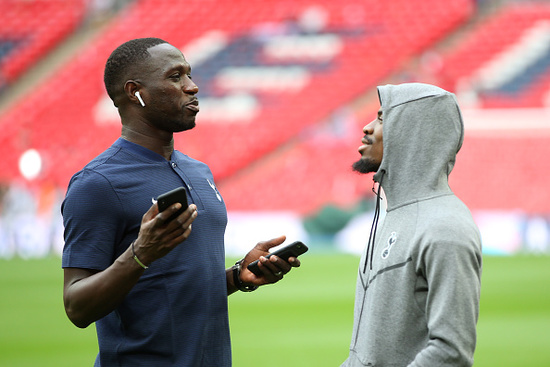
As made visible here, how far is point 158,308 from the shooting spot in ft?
8.17

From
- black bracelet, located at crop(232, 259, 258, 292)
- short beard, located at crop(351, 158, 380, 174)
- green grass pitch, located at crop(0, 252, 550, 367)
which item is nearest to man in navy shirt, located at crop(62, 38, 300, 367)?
black bracelet, located at crop(232, 259, 258, 292)

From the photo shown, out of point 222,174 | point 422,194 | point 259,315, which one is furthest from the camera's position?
point 222,174

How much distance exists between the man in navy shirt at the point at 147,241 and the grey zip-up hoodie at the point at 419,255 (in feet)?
1.68

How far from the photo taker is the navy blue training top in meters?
2.44

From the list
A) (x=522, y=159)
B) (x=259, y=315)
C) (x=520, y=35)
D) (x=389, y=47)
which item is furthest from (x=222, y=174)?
(x=259, y=315)

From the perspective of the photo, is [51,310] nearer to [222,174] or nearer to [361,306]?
[361,306]

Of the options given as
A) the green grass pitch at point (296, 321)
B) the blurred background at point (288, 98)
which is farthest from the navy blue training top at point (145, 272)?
the blurred background at point (288, 98)

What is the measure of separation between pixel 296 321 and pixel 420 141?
21.6 feet

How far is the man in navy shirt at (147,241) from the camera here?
2352 mm

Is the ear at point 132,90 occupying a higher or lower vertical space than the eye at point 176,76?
lower

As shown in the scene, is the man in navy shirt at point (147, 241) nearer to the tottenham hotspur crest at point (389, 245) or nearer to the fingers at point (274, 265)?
the fingers at point (274, 265)

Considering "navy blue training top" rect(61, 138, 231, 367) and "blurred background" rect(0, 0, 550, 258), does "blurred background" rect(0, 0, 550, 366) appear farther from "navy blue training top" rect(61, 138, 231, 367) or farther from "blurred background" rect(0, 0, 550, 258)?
"navy blue training top" rect(61, 138, 231, 367)

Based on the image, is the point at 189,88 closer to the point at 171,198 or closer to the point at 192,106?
the point at 192,106

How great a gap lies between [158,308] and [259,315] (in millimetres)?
6907
